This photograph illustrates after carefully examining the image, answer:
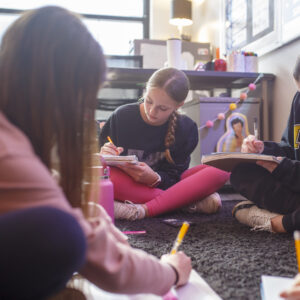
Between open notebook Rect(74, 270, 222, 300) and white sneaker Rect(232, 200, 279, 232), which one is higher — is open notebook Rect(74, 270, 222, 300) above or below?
above

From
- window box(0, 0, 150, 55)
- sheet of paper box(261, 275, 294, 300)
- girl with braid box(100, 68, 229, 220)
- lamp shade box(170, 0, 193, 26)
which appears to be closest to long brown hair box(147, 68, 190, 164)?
girl with braid box(100, 68, 229, 220)

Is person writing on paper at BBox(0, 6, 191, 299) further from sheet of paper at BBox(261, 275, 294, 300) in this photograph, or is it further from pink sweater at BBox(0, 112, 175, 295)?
sheet of paper at BBox(261, 275, 294, 300)

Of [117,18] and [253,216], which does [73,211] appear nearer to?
[253,216]

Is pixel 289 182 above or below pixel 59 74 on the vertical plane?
below

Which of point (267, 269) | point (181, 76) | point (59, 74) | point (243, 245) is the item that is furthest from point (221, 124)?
point (59, 74)

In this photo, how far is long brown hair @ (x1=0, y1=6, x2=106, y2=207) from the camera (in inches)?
16.5

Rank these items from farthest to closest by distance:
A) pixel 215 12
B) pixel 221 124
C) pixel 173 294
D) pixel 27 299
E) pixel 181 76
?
pixel 215 12 < pixel 221 124 < pixel 181 76 < pixel 173 294 < pixel 27 299

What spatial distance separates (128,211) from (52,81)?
0.92 meters

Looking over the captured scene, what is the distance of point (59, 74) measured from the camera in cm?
43

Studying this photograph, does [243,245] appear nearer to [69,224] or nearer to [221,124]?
[69,224]

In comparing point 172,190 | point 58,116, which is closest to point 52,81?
point 58,116

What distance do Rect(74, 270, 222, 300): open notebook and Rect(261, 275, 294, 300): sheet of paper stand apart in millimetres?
75

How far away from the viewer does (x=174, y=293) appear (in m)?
0.60

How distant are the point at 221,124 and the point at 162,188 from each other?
602mm
